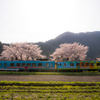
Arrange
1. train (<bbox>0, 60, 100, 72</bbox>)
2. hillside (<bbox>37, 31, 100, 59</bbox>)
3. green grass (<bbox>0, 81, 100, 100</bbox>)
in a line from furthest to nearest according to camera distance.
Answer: hillside (<bbox>37, 31, 100, 59</bbox>) → train (<bbox>0, 60, 100, 72</bbox>) → green grass (<bbox>0, 81, 100, 100</bbox>)

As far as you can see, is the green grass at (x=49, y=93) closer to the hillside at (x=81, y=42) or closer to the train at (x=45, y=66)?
the train at (x=45, y=66)

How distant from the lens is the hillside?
105169 millimetres

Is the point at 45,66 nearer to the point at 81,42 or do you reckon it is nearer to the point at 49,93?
the point at 49,93

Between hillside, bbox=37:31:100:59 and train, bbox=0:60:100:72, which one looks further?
hillside, bbox=37:31:100:59

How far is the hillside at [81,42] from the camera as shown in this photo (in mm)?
105169

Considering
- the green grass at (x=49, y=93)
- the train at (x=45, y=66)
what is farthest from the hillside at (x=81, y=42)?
the green grass at (x=49, y=93)

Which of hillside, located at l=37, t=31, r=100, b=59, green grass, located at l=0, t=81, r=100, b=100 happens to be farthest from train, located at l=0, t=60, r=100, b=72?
hillside, located at l=37, t=31, r=100, b=59

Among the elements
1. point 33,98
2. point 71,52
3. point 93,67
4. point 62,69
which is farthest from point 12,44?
point 33,98

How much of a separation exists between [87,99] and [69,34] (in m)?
142

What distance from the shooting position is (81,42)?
125 meters

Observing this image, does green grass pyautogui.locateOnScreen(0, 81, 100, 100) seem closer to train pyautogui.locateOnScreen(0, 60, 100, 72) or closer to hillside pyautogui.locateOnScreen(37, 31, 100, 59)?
→ train pyautogui.locateOnScreen(0, 60, 100, 72)

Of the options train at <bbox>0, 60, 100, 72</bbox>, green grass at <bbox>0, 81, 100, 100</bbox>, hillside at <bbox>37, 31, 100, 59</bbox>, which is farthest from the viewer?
hillside at <bbox>37, 31, 100, 59</bbox>

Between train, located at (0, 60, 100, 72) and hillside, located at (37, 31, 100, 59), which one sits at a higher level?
hillside, located at (37, 31, 100, 59)

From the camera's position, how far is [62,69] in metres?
22.2
